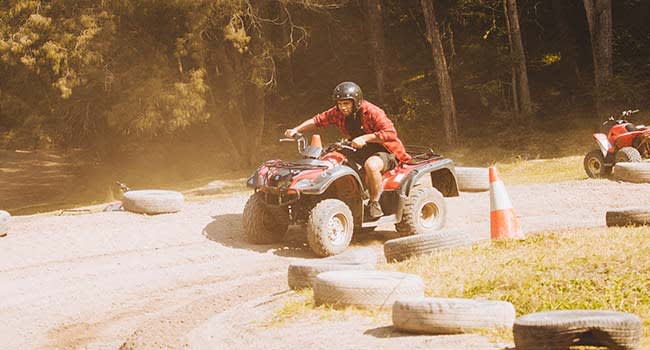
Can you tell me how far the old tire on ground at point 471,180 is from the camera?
16219 mm

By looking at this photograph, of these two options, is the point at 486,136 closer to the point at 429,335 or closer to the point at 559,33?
the point at 559,33

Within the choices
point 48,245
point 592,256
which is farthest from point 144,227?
point 592,256

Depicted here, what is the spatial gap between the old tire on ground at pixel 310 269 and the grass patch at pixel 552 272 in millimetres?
586

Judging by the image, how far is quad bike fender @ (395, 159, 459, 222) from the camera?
12.4m

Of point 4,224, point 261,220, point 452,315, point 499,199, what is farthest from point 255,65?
point 452,315

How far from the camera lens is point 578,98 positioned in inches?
1073

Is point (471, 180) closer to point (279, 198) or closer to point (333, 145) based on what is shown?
point (333, 145)

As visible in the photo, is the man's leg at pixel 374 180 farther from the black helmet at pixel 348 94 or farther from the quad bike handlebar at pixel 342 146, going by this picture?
the black helmet at pixel 348 94

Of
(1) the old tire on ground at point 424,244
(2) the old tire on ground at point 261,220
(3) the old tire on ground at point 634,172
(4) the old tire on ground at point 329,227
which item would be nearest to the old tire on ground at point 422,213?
(4) the old tire on ground at point 329,227

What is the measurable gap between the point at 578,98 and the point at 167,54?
11672mm

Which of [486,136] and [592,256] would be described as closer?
[592,256]

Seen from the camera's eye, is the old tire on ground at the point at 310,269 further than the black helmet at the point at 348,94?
No

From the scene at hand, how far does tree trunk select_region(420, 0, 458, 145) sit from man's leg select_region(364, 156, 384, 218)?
42.3 ft

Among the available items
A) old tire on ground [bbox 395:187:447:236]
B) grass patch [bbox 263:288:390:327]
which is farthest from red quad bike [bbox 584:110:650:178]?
grass patch [bbox 263:288:390:327]
